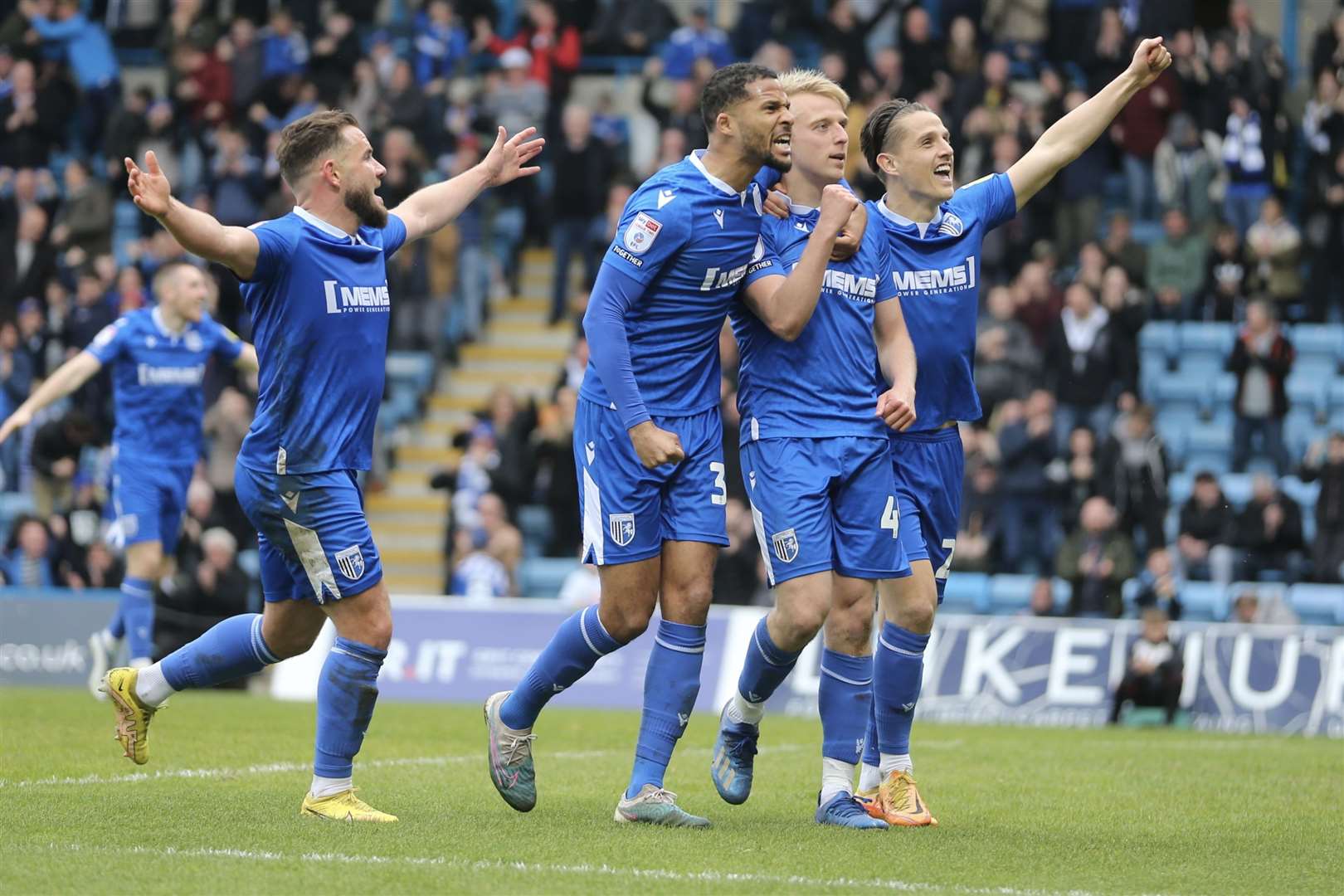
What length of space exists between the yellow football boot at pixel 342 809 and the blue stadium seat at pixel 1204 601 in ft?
37.0

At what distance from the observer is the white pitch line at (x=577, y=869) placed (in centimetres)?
637

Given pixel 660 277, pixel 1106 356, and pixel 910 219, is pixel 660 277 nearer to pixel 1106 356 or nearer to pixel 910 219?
pixel 910 219

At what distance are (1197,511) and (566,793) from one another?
33.4 ft

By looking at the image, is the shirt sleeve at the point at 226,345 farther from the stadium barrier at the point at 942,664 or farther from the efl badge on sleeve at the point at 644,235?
the efl badge on sleeve at the point at 644,235

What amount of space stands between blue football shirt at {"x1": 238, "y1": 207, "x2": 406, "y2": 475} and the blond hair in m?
1.83

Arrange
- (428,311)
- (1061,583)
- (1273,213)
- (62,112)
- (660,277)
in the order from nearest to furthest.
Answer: (660,277) < (1061,583) < (1273,213) < (428,311) < (62,112)

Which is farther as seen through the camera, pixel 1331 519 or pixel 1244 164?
pixel 1244 164

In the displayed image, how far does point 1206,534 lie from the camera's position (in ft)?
58.1

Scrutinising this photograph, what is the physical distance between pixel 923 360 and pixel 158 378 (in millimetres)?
7375

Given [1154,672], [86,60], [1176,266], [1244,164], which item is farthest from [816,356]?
[86,60]

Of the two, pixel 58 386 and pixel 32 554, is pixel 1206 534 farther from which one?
pixel 32 554

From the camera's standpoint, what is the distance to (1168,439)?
64.7 feet

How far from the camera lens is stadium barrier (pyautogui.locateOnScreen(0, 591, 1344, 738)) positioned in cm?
1562

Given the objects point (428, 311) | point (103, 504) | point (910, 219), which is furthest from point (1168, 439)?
point (910, 219)
